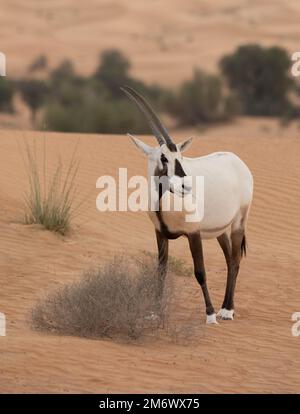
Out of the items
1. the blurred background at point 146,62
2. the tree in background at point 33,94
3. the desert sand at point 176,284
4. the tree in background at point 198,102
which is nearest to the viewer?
the desert sand at point 176,284

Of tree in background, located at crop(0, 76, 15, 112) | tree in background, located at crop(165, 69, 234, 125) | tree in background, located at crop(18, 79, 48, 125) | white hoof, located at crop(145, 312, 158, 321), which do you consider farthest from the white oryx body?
tree in background, located at crop(18, 79, 48, 125)

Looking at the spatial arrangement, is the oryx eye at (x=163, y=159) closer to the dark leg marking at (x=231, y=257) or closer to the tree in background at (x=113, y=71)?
the dark leg marking at (x=231, y=257)

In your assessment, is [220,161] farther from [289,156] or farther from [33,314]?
[289,156]

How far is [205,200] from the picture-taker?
9.24 m

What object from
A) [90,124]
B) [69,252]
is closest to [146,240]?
[69,252]

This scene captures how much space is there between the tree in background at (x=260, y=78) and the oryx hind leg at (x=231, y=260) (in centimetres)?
3422

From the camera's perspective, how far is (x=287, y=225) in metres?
14.6

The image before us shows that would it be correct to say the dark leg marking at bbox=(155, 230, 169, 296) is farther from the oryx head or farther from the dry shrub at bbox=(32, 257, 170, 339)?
the oryx head

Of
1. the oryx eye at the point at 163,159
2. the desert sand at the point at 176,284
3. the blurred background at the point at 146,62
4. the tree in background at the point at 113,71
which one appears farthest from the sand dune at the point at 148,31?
the oryx eye at the point at 163,159

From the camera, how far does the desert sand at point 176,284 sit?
7.18 m

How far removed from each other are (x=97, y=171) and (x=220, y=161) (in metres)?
6.74

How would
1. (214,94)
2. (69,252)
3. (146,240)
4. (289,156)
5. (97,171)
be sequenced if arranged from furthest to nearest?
(214,94)
(289,156)
(97,171)
(146,240)
(69,252)

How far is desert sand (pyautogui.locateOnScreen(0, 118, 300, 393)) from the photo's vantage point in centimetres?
718
